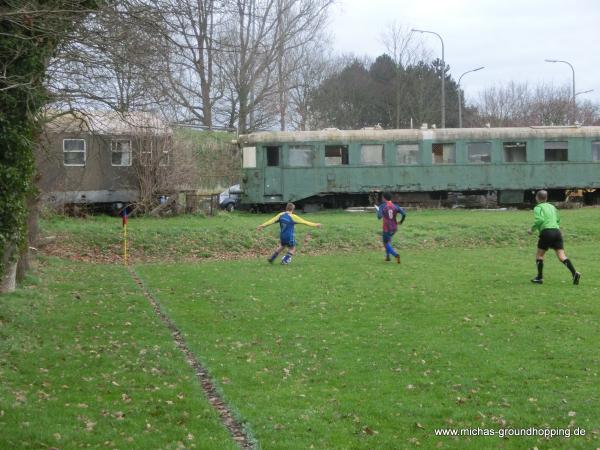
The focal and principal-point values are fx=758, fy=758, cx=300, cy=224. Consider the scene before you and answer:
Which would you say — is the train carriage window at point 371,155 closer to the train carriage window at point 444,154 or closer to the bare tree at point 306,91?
the train carriage window at point 444,154

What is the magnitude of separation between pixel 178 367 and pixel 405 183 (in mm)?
23729

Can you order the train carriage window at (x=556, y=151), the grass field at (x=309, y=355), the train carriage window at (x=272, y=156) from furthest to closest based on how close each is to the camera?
1. the train carriage window at (x=556, y=151)
2. the train carriage window at (x=272, y=156)
3. the grass field at (x=309, y=355)

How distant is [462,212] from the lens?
30562 mm

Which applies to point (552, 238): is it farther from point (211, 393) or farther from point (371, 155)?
point (371, 155)

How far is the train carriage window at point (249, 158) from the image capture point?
1224 inches

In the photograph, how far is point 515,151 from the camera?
32031 millimetres

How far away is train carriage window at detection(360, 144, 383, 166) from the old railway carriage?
0.04m

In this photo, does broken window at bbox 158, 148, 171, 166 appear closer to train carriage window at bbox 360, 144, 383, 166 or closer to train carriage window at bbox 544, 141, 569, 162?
train carriage window at bbox 360, 144, 383, 166

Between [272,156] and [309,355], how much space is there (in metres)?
22.6

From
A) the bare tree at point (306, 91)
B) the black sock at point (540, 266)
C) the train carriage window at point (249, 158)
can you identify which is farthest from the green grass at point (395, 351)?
the bare tree at point (306, 91)

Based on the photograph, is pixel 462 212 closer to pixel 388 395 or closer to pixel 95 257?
pixel 95 257

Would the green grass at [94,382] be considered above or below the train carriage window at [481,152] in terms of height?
below

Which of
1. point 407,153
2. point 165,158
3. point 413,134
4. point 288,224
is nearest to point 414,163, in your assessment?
point 407,153

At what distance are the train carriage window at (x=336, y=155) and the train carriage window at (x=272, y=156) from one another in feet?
6.72
